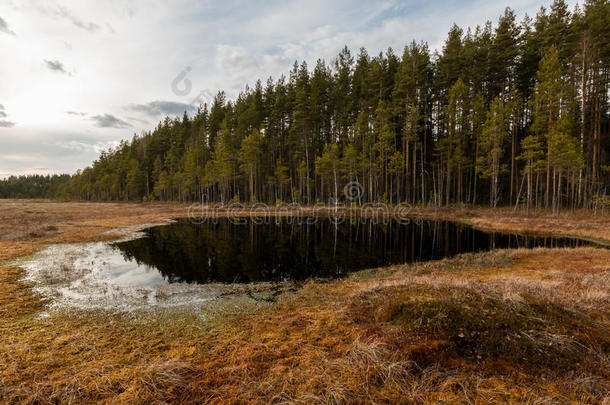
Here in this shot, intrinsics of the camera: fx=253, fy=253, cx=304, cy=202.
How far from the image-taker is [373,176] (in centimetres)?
4584

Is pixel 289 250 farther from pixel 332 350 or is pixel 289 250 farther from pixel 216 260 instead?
pixel 332 350

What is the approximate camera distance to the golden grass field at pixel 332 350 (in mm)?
3420

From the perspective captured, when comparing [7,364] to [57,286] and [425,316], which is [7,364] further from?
[425,316]

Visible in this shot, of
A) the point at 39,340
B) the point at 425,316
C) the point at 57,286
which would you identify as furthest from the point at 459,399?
the point at 57,286

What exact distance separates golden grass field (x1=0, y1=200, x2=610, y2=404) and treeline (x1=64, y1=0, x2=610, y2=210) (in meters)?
29.2

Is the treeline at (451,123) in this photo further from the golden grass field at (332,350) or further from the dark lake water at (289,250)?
the golden grass field at (332,350)

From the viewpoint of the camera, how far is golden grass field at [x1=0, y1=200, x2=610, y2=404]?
11.2ft

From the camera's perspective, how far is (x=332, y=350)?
182 inches

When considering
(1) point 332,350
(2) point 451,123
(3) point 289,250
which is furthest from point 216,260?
(2) point 451,123

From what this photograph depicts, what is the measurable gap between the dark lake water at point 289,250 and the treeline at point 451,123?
1625cm

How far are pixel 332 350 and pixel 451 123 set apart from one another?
42854mm

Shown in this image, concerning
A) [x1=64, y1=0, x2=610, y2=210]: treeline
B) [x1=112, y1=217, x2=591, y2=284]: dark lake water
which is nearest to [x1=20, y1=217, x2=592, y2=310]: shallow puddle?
[x1=112, y1=217, x2=591, y2=284]: dark lake water

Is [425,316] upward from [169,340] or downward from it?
upward

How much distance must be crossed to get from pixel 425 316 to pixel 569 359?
199cm
